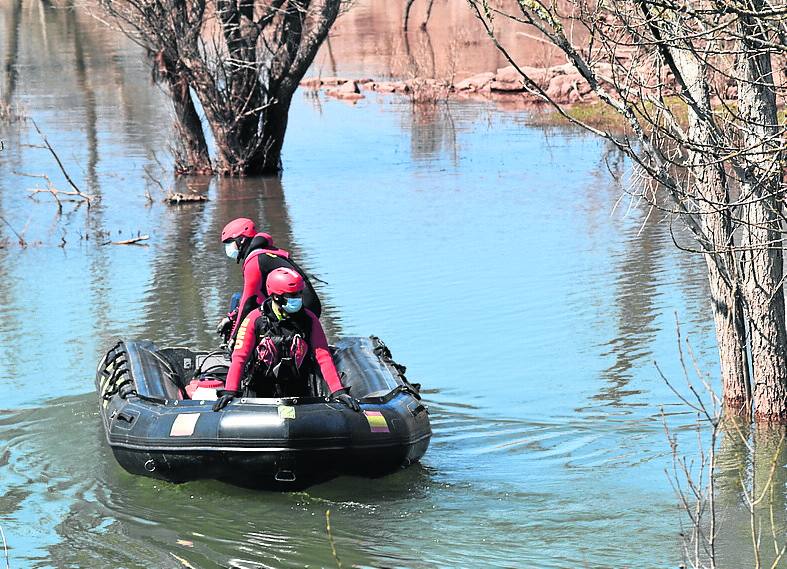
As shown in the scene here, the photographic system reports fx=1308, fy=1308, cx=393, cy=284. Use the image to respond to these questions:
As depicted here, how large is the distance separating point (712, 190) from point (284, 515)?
339 centimetres

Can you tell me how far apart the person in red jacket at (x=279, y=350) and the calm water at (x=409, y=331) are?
28.0 inches

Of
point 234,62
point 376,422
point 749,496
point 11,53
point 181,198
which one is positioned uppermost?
point 11,53

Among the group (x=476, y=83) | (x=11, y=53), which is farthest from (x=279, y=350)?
(x=11, y=53)

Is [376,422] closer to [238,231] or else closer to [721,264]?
[238,231]

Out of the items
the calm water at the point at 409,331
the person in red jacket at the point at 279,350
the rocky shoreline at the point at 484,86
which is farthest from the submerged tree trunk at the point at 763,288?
the rocky shoreline at the point at 484,86

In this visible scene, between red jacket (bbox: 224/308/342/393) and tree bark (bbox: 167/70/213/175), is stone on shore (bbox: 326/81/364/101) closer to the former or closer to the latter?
tree bark (bbox: 167/70/213/175)

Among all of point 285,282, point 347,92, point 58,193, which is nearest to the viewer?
point 285,282

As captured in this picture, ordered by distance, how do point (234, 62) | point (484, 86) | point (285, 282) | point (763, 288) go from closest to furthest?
1. point (285, 282)
2. point (763, 288)
3. point (234, 62)
4. point (484, 86)

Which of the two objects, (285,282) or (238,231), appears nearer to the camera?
(285,282)

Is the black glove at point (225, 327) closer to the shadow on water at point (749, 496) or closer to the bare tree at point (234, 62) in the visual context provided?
the shadow on water at point (749, 496)

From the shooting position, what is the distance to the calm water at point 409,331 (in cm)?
779

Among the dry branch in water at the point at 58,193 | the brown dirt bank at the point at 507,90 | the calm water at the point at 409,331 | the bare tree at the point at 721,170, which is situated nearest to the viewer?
the bare tree at the point at 721,170

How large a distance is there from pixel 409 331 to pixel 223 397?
4.39 metres

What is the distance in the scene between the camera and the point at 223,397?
27.5ft
